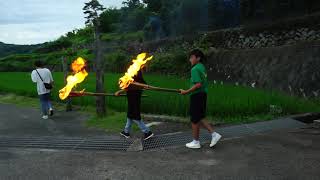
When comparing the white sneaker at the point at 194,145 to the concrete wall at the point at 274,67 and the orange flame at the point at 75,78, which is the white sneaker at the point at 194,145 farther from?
the concrete wall at the point at 274,67

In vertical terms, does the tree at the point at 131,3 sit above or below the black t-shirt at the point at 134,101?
above

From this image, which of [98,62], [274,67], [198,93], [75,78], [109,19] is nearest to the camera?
[198,93]

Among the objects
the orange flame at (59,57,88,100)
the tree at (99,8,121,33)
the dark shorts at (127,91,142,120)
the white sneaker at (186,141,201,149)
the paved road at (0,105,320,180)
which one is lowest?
the paved road at (0,105,320,180)

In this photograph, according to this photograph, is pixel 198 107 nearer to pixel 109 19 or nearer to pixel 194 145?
pixel 194 145

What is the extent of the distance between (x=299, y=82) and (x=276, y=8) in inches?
Result: 195

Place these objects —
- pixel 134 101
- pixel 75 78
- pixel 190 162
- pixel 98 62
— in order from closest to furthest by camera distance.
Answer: pixel 190 162
pixel 75 78
pixel 134 101
pixel 98 62

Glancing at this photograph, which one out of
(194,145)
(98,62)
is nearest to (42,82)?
(98,62)

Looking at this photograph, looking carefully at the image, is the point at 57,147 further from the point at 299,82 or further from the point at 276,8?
the point at 276,8

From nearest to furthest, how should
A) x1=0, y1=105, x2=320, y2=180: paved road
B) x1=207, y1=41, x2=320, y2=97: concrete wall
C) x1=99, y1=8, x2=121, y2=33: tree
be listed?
x1=0, y1=105, x2=320, y2=180: paved road
x1=207, y1=41, x2=320, y2=97: concrete wall
x1=99, y1=8, x2=121, y2=33: tree

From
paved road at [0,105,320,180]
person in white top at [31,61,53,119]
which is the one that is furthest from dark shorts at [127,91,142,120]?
person in white top at [31,61,53,119]

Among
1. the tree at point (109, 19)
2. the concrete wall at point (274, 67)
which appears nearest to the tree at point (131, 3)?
the tree at point (109, 19)

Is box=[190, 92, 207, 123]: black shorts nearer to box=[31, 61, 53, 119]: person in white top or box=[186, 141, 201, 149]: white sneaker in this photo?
box=[186, 141, 201, 149]: white sneaker

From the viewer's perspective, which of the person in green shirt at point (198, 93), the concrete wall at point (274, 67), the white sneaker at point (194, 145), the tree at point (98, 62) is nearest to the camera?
the person in green shirt at point (198, 93)

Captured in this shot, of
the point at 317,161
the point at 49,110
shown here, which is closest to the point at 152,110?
the point at 49,110
